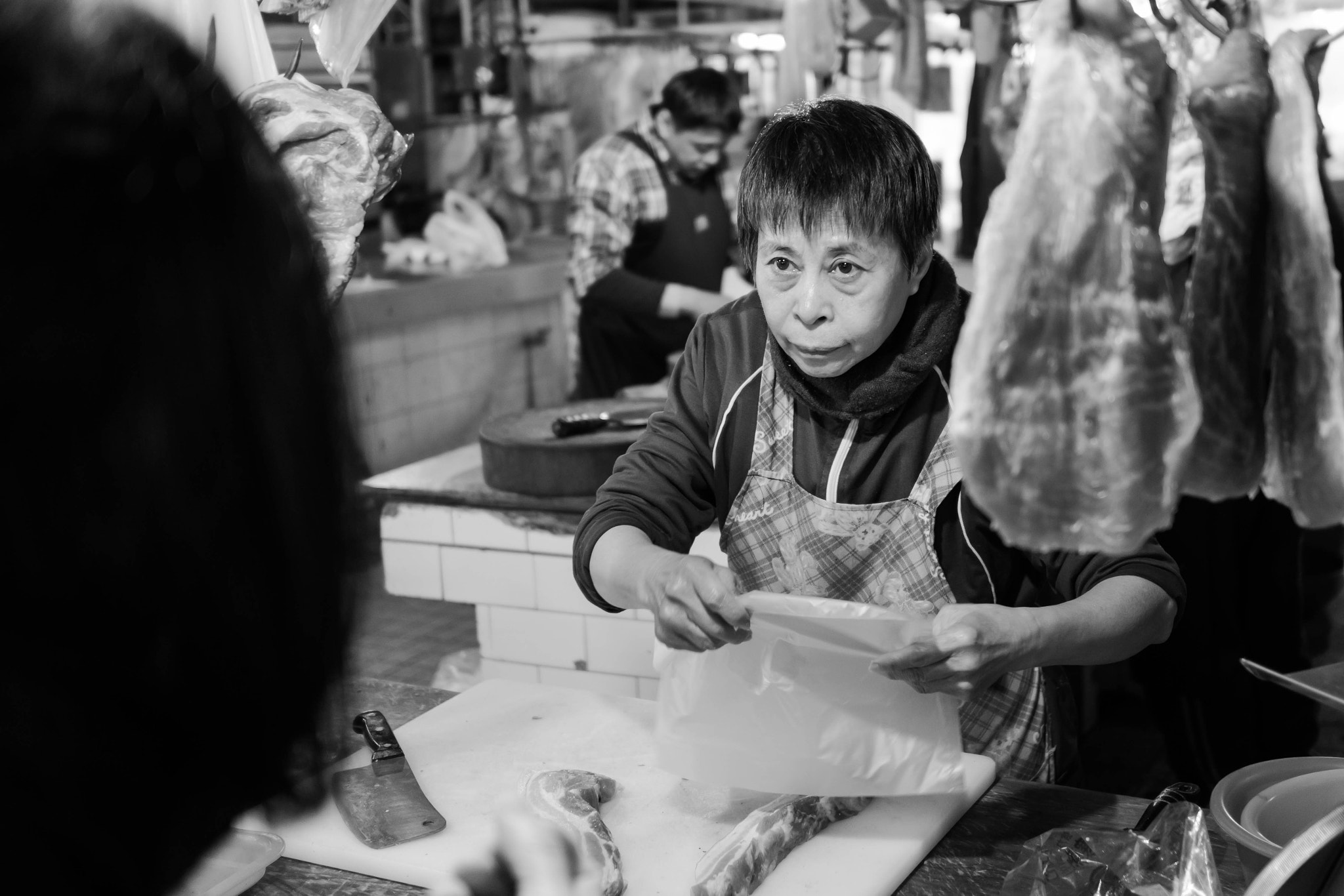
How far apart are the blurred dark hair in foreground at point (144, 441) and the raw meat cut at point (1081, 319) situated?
51cm

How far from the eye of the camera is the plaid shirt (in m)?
4.47

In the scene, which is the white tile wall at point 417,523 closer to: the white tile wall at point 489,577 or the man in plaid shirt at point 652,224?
the white tile wall at point 489,577

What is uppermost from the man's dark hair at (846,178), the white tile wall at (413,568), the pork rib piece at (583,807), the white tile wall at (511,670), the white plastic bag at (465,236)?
the man's dark hair at (846,178)

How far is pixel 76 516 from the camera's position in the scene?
52 centimetres

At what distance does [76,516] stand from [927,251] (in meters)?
1.25

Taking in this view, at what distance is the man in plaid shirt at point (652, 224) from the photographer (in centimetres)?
442

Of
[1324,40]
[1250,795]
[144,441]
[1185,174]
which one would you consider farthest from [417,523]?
[144,441]

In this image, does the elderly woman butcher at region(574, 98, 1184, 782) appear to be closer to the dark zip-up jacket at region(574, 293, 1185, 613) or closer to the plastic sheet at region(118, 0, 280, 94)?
the dark zip-up jacket at region(574, 293, 1185, 613)

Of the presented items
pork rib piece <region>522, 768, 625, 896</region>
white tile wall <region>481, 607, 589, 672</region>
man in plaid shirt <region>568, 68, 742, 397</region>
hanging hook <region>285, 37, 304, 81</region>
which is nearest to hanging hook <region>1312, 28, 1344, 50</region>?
pork rib piece <region>522, 768, 625, 896</region>

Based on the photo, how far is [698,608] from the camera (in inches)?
55.4

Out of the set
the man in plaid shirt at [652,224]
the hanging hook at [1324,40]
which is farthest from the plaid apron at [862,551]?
the man in plaid shirt at [652,224]

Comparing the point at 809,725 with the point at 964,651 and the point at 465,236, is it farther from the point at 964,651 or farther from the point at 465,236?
the point at 465,236

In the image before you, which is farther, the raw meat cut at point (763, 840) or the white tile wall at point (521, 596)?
the white tile wall at point (521, 596)

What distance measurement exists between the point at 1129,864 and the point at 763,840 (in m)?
0.38
